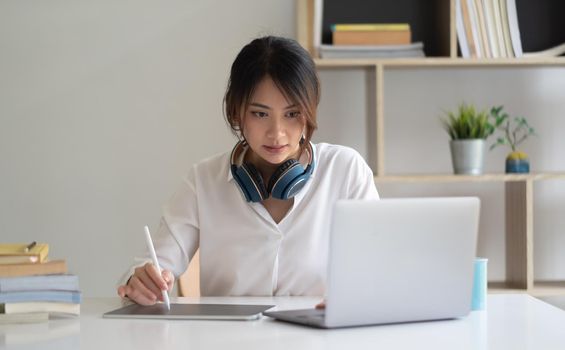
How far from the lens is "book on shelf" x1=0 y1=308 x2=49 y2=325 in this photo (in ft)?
5.83

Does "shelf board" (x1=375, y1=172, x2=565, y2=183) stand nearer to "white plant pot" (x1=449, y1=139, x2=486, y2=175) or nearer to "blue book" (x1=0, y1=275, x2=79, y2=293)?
"white plant pot" (x1=449, y1=139, x2=486, y2=175)

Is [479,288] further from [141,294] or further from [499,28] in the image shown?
[499,28]

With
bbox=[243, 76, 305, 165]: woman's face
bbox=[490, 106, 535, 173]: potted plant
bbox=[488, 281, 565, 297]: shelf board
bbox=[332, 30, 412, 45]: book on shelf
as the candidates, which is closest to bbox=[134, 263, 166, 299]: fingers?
bbox=[243, 76, 305, 165]: woman's face

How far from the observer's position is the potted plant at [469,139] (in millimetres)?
3207

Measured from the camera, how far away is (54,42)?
11.3 ft

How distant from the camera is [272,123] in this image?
2197mm

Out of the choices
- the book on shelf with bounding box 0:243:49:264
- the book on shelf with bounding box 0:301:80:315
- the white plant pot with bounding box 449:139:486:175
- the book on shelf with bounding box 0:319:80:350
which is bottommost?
the book on shelf with bounding box 0:319:80:350

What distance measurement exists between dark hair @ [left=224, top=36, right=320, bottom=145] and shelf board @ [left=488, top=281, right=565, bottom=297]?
1311mm

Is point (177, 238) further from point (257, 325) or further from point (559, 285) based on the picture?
point (559, 285)

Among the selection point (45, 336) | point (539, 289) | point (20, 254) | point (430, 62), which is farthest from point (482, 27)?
point (45, 336)

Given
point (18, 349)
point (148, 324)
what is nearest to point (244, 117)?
point (148, 324)

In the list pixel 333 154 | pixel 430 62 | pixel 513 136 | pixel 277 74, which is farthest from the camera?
pixel 513 136

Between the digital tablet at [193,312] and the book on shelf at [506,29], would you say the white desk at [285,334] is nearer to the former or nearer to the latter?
the digital tablet at [193,312]

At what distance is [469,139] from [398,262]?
172 cm
